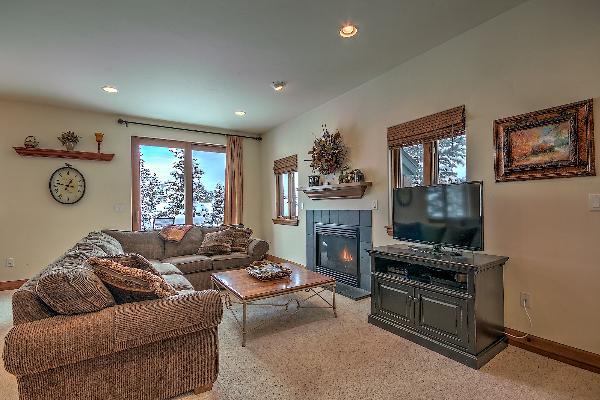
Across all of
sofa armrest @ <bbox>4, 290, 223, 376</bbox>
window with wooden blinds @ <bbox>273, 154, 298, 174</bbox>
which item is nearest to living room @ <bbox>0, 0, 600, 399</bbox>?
sofa armrest @ <bbox>4, 290, 223, 376</bbox>

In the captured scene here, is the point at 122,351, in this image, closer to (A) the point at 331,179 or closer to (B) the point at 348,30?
(B) the point at 348,30

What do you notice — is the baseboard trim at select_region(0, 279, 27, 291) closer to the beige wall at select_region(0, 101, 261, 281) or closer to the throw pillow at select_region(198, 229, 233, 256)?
the beige wall at select_region(0, 101, 261, 281)

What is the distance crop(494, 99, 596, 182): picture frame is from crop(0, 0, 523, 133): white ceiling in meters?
0.97

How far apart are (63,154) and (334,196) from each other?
13.8ft

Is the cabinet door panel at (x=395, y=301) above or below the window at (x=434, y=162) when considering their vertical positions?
below

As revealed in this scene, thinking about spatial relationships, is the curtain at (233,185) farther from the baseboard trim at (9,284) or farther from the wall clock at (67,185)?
the baseboard trim at (9,284)

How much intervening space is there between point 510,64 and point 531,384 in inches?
95.5

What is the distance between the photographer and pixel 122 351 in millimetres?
1667

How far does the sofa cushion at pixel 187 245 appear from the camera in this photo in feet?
14.1

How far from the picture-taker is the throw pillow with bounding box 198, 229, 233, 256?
4254 millimetres

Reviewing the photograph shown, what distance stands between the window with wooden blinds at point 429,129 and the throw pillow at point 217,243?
2.56 m

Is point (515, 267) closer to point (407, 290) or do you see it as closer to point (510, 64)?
point (407, 290)

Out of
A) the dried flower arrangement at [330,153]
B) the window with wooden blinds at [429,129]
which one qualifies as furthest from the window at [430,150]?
the dried flower arrangement at [330,153]

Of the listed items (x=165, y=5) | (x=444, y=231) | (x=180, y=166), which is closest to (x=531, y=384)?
(x=444, y=231)
